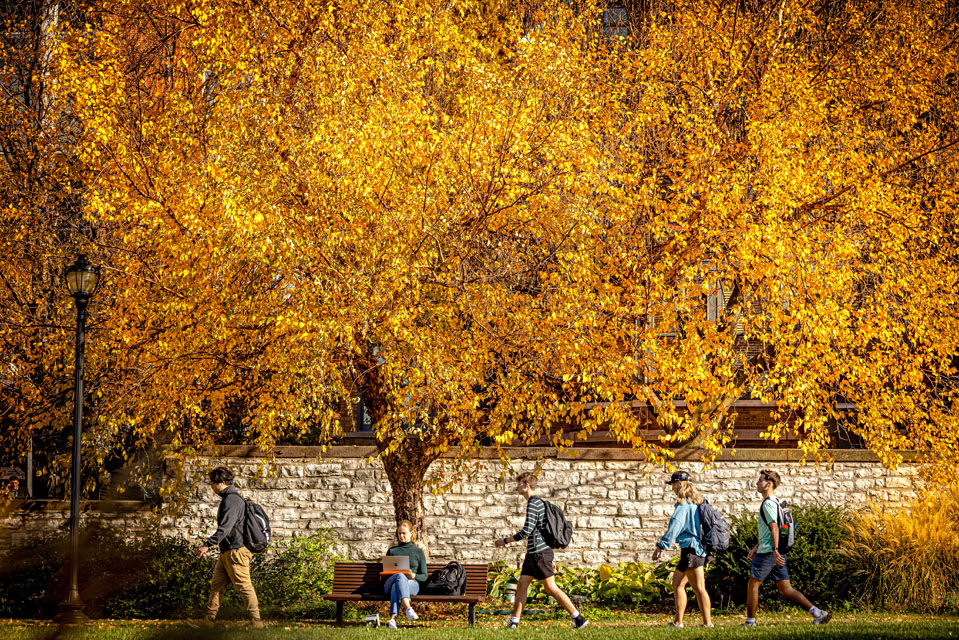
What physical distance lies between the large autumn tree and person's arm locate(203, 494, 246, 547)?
79 cm

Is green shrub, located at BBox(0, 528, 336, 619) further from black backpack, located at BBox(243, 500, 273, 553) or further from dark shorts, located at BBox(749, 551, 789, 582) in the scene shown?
dark shorts, located at BBox(749, 551, 789, 582)

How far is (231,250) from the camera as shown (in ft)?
28.5

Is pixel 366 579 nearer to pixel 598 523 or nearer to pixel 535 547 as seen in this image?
pixel 535 547

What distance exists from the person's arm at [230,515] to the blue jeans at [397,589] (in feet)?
6.02

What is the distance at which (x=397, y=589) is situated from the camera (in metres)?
10.1

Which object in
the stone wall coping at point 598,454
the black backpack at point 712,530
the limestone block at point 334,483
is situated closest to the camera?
the black backpack at point 712,530

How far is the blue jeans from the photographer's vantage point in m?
10.0

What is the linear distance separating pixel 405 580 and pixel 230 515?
2060mm

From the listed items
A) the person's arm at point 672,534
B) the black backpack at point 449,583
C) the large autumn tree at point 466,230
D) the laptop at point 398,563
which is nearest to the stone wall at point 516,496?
the large autumn tree at point 466,230

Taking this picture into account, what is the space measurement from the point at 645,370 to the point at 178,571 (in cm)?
654

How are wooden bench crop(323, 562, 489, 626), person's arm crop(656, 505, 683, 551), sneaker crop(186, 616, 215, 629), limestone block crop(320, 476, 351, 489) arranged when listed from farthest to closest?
limestone block crop(320, 476, 351, 489), wooden bench crop(323, 562, 489, 626), person's arm crop(656, 505, 683, 551), sneaker crop(186, 616, 215, 629)

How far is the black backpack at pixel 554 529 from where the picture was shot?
948 cm

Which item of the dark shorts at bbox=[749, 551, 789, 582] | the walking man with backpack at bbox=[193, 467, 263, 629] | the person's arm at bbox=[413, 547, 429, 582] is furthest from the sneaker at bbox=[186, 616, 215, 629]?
the person's arm at bbox=[413, 547, 429, 582]

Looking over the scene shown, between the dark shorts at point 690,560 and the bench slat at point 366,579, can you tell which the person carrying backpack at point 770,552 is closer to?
the dark shorts at point 690,560
